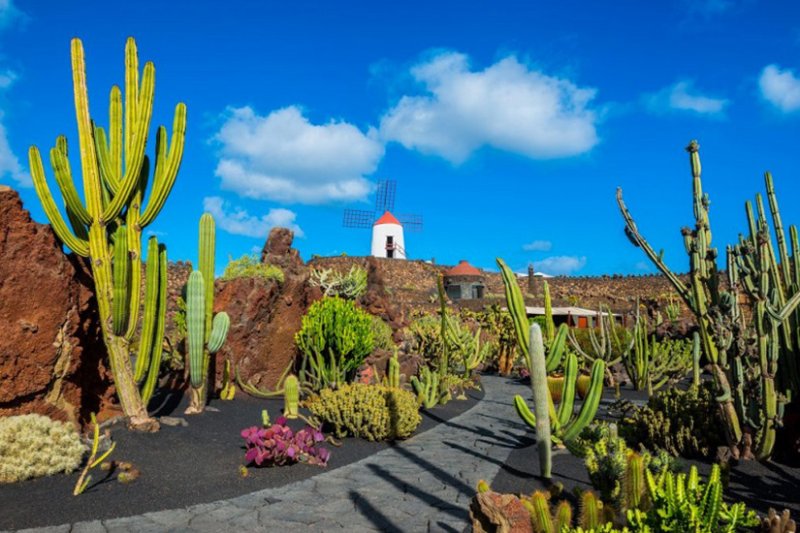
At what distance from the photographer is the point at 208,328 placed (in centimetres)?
914

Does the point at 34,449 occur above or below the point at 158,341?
below

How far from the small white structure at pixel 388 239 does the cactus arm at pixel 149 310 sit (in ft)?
161

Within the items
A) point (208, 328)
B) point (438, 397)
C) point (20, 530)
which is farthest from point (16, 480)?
point (438, 397)

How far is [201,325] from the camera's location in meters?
8.81

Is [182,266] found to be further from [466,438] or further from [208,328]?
[466,438]

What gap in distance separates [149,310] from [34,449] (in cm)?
254

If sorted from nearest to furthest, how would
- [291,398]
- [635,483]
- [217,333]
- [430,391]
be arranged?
1. [635,483]
2. [291,398]
3. [217,333]
4. [430,391]

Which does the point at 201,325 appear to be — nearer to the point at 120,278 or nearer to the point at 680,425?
the point at 120,278

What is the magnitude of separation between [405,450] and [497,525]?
12.8 ft

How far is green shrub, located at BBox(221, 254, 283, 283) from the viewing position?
1155cm

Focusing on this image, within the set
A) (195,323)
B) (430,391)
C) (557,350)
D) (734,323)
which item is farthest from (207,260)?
(734,323)

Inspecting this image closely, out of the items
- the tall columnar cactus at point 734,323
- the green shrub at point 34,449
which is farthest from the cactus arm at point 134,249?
the tall columnar cactus at point 734,323

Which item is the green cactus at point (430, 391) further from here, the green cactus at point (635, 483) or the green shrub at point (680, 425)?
the green cactus at point (635, 483)

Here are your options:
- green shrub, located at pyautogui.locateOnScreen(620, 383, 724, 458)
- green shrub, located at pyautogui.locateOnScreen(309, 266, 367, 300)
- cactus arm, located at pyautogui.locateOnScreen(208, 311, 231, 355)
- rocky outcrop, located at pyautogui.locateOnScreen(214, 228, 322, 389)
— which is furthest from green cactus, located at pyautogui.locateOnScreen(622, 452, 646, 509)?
green shrub, located at pyautogui.locateOnScreen(309, 266, 367, 300)
